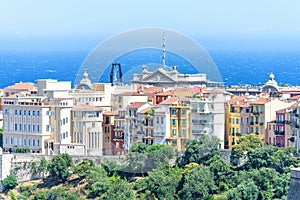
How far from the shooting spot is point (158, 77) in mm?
57594

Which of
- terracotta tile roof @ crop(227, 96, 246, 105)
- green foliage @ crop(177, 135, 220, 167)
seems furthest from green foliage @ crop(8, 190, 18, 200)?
terracotta tile roof @ crop(227, 96, 246, 105)

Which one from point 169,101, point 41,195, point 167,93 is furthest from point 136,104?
point 41,195

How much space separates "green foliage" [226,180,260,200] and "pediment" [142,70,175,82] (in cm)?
1238

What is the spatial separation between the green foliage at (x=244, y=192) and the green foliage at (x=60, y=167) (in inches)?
267

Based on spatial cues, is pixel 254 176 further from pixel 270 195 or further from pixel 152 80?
pixel 152 80

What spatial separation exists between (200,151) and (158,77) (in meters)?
9.41

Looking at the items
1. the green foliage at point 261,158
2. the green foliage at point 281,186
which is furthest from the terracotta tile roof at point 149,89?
the green foliage at point 281,186

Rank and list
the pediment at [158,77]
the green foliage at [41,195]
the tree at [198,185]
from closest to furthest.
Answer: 1. the tree at [198,185]
2. the green foliage at [41,195]
3. the pediment at [158,77]

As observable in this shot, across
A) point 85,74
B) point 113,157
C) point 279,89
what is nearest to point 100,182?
point 113,157

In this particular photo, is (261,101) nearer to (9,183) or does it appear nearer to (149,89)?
(149,89)

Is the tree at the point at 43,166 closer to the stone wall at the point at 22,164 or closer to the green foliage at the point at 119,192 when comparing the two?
the stone wall at the point at 22,164

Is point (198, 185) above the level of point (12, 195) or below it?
above

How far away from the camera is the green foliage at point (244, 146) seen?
1906 inches

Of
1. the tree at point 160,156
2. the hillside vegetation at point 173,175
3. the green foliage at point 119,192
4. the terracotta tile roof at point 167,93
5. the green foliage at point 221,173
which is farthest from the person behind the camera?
the terracotta tile roof at point 167,93
